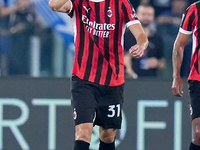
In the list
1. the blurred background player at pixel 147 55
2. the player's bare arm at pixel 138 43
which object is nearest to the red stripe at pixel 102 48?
the player's bare arm at pixel 138 43

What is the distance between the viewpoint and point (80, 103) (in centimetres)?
409

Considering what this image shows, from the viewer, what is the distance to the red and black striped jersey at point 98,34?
4176 mm

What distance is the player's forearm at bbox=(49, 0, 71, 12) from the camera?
3.92 metres

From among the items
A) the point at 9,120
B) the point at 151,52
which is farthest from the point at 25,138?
the point at 151,52

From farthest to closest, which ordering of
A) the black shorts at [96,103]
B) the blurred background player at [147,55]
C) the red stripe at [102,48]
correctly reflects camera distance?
the blurred background player at [147,55], the red stripe at [102,48], the black shorts at [96,103]

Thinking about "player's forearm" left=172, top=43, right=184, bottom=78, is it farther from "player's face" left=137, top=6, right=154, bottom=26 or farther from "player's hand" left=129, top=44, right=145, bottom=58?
"player's face" left=137, top=6, right=154, bottom=26

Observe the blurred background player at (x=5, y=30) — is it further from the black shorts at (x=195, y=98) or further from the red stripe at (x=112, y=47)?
the black shorts at (x=195, y=98)

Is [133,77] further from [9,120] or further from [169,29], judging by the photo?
[9,120]

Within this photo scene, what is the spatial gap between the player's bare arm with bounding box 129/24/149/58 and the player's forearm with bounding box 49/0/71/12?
0.63 m

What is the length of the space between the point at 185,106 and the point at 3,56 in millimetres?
2567

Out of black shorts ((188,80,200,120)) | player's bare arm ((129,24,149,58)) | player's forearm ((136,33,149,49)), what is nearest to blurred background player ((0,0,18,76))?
player's bare arm ((129,24,149,58))

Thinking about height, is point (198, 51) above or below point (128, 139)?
above

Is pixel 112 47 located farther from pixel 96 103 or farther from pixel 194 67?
pixel 194 67

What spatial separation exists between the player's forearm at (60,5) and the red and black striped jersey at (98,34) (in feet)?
0.31
